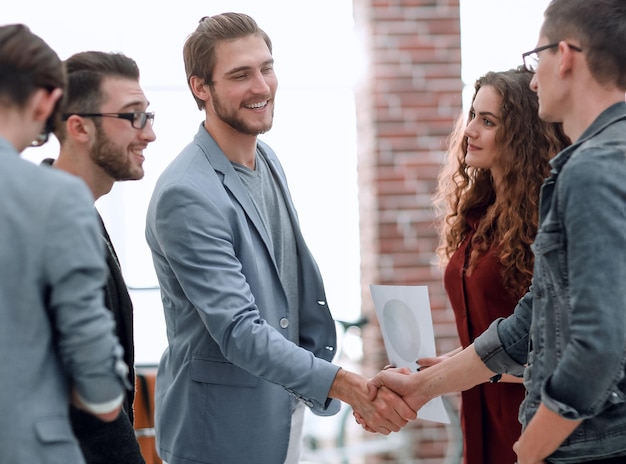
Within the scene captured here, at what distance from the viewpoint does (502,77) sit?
129 inches

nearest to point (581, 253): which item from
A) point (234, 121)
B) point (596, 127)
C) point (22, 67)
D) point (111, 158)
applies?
point (596, 127)

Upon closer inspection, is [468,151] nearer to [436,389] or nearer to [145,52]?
[436,389]

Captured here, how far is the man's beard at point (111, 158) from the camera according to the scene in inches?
114

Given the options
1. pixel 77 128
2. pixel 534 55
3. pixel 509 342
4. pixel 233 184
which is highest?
pixel 534 55

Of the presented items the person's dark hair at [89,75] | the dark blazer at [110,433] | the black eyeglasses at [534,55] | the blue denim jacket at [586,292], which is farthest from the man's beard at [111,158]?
the blue denim jacket at [586,292]

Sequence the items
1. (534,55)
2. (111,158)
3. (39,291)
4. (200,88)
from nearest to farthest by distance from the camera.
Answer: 1. (39,291)
2. (534,55)
3. (111,158)
4. (200,88)

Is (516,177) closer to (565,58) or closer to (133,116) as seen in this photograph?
(565,58)

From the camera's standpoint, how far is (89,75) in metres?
3.01

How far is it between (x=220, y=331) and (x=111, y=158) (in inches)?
26.2

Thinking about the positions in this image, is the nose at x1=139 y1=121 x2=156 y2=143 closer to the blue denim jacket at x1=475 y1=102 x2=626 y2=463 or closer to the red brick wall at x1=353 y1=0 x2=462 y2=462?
the blue denim jacket at x1=475 y1=102 x2=626 y2=463

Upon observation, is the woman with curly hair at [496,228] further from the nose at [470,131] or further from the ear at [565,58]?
the ear at [565,58]

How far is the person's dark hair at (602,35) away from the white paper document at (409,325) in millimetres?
1102

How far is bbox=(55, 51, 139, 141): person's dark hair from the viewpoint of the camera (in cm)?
296

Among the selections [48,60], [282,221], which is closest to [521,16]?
[282,221]
